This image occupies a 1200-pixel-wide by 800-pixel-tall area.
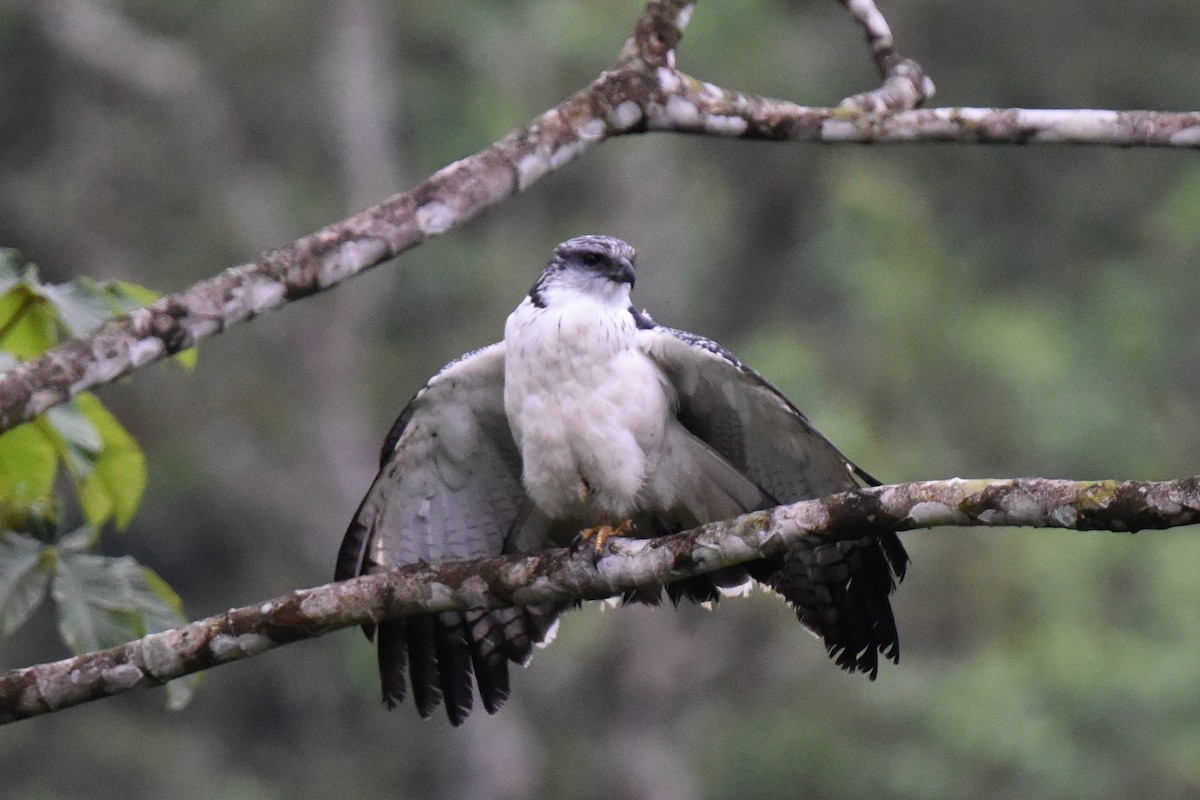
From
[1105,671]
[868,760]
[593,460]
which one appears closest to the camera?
[593,460]

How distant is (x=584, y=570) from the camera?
16.6 feet

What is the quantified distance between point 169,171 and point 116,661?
17.6 meters

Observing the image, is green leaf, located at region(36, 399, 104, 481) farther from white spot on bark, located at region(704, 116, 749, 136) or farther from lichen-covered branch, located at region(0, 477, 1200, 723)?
white spot on bark, located at region(704, 116, 749, 136)

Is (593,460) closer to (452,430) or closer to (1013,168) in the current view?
(452,430)

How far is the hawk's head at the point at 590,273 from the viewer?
6.01 metres

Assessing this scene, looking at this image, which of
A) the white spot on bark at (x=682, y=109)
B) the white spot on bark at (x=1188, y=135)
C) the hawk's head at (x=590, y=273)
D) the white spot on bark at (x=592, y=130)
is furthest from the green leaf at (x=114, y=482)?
the white spot on bark at (x=1188, y=135)

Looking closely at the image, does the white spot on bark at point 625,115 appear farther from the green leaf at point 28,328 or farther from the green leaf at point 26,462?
the green leaf at point 26,462

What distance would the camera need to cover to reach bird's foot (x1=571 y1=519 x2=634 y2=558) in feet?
17.1

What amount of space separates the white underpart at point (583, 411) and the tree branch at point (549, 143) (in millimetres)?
640

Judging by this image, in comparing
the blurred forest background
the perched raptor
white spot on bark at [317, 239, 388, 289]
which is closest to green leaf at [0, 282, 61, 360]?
white spot on bark at [317, 239, 388, 289]

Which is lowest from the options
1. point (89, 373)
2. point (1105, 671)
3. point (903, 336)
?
point (89, 373)

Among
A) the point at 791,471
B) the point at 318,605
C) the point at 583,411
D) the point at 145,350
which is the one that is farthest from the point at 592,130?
the point at 318,605

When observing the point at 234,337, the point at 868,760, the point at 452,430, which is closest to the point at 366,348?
the point at 234,337

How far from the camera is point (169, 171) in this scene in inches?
852
